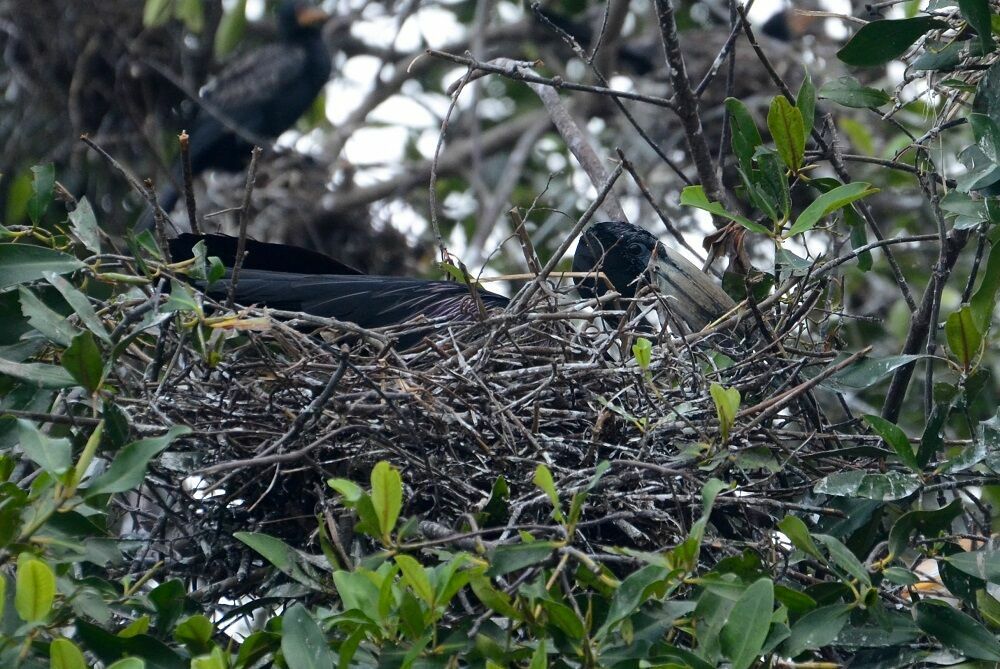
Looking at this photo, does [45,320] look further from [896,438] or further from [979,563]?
[979,563]

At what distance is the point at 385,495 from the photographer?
1.83 metres

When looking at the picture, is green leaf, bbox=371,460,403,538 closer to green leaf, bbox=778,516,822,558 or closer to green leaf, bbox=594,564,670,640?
green leaf, bbox=594,564,670,640

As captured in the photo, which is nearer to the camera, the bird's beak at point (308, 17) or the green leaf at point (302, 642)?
the green leaf at point (302, 642)

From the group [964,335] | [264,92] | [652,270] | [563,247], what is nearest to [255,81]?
[264,92]

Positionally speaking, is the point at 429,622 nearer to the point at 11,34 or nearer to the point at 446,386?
the point at 446,386

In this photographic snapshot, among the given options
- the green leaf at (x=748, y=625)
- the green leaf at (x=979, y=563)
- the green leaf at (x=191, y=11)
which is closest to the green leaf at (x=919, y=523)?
the green leaf at (x=979, y=563)

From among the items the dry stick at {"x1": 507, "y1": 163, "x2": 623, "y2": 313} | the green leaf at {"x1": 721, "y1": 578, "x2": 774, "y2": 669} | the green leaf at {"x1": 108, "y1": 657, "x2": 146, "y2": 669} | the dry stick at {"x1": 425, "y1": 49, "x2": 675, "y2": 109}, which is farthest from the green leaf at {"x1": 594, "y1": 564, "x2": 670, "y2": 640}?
the dry stick at {"x1": 425, "y1": 49, "x2": 675, "y2": 109}

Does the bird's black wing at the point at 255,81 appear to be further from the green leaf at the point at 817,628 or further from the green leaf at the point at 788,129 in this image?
the green leaf at the point at 817,628

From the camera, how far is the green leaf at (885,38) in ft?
8.17

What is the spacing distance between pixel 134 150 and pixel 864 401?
433 centimetres

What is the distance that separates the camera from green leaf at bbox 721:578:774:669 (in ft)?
5.68

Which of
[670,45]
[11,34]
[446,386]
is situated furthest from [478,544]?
[11,34]

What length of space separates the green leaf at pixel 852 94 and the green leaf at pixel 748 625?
1444 mm

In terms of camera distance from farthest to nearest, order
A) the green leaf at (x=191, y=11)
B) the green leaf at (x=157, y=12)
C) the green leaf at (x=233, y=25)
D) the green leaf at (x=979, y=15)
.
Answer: the green leaf at (x=233, y=25) → the green leaf at (x=191, y=11) → the green leaf at (x=157, y=12) → the green leaf at (x=979, y=15)
